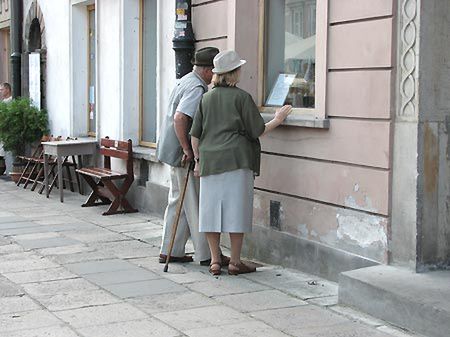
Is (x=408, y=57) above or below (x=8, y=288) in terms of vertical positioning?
above

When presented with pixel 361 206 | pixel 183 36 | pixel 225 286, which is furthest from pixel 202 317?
pixel 183 36

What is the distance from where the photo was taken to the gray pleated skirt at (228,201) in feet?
22.5

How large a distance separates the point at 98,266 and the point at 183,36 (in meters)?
2.70

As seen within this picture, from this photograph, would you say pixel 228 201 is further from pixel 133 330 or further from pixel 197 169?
pixel 133 330

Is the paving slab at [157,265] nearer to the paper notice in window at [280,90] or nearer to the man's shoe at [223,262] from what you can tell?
the man's shoe at [223,262]

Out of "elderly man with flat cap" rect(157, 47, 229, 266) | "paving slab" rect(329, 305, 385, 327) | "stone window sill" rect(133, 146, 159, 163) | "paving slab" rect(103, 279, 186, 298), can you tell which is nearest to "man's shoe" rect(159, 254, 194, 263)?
"elderly man with flat cap" rect(157, 47, 229, 266)

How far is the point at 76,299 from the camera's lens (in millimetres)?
6312

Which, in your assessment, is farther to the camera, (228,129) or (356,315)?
(228,129)

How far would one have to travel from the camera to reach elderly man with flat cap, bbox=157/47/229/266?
714 cm

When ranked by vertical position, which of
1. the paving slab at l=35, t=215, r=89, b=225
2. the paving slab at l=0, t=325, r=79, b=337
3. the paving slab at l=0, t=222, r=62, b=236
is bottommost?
the paving slab at l=0, t=325, r=79, b=337

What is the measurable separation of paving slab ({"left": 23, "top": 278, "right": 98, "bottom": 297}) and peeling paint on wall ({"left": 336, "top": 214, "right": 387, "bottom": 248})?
1975mm

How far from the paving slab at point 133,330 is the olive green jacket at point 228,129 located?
163cm

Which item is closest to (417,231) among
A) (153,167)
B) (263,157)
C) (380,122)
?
(380,122)

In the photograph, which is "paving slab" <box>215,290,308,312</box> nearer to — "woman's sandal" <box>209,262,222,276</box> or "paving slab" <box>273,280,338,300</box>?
"paving slab" <box>273,280,338,300</box>
